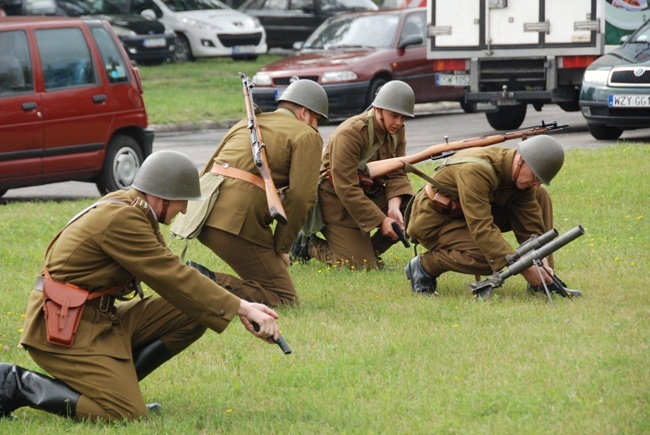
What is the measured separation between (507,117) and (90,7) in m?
12.1

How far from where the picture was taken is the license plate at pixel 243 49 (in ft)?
97.2

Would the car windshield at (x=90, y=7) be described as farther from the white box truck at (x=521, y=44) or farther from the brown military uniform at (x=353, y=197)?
the brown military uniform at (x=353, y=197)

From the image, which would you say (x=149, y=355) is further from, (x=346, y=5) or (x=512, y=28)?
(x=346, y=5)

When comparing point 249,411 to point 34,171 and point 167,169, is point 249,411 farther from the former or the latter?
point 34,171

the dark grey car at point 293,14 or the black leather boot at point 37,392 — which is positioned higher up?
the black leather boot at point 37,392

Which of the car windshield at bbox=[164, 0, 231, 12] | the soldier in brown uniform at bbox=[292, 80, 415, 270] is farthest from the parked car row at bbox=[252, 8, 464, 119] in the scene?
the soldier in brown uniform at bbox=[292, 80, 415, 270]

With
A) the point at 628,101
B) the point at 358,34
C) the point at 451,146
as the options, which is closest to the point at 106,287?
the point at 451,146

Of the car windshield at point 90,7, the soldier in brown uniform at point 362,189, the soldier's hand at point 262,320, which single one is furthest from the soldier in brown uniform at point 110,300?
the car windshield at point 90,7

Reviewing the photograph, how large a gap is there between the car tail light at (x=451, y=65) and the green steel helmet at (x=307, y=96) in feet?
33.9

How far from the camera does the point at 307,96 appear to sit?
827 cm

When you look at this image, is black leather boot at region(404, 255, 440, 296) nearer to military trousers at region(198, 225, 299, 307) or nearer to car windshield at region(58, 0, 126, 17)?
military trousers at region(198, 225, 299, 307)

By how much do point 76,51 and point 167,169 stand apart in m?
7.87

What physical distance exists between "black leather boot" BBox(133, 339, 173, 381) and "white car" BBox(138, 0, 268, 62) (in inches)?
930

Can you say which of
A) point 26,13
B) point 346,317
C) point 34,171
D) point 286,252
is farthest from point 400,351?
point 26,13
